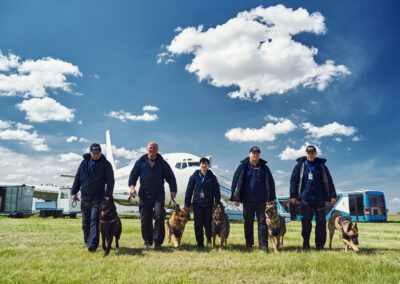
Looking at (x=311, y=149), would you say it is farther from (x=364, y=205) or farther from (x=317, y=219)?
(x=364, y=205)

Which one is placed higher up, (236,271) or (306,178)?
(306,178)

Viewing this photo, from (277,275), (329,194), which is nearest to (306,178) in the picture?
(329,194)

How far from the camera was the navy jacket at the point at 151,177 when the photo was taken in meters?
7.70

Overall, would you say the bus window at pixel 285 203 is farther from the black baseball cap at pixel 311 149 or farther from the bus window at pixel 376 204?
the black baseball cap at pixel 311 149

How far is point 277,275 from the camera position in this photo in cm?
477

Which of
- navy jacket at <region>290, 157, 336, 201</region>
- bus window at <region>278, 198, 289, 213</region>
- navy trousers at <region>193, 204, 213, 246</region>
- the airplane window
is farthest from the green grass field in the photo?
the airplane window

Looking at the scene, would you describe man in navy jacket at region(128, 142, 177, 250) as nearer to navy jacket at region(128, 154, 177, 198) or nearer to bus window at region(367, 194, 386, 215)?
navy jacket at region(128, 154, 177, 198)

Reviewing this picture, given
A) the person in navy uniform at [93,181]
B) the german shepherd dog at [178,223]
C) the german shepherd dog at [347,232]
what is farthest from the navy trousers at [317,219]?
the person in navy uniform at [93,181]

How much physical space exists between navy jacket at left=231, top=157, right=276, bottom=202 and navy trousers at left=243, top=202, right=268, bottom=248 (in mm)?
231

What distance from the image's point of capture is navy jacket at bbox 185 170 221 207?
26.2 ft

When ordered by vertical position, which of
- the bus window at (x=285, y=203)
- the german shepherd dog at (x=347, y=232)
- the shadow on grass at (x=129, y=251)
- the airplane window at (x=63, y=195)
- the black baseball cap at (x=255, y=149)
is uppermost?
the black baseball cap at (x=255, y=149)

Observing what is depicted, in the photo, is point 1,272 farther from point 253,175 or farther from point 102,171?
point 253,175

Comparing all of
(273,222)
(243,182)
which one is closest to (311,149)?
(243,182)

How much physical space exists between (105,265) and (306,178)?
4747 mm
